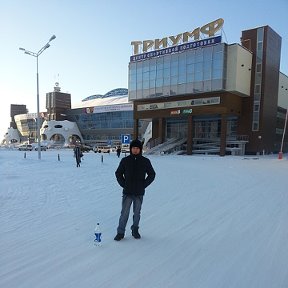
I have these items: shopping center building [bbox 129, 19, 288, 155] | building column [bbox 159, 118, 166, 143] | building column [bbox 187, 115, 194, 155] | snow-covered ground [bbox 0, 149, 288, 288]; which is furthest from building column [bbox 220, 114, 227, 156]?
snow-covered ground [bbox 0, 149, 288, 288]

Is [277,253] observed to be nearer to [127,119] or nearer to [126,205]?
[126,205]

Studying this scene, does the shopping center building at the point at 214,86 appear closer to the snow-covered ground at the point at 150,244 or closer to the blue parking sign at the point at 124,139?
the blue parking sign at the point at 124,139

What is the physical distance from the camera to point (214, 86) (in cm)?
4047

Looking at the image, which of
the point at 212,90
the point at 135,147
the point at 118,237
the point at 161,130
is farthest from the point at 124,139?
the point at 161,130

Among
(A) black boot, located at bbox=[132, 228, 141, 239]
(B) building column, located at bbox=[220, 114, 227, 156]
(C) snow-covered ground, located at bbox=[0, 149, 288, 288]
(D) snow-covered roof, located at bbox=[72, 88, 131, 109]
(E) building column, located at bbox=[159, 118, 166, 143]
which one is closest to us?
(C) snow-covered ground, located at bbox=[0, 149, 288, 288]

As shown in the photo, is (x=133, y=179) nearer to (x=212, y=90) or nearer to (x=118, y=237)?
(x=118, y=237)

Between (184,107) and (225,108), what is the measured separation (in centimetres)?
689

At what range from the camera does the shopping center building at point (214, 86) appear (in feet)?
133

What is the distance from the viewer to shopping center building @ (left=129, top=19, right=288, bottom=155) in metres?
40.7

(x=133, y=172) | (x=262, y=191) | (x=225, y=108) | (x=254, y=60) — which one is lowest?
(x=262, y=191)

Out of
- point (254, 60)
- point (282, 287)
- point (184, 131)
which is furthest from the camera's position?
point (184, 131)

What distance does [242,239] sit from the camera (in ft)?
18.3

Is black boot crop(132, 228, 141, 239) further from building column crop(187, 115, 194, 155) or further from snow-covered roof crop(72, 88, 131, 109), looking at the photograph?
snow-covered roof crop(72, 88, 131, 109)

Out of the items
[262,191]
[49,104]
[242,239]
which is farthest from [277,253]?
[49,104]
